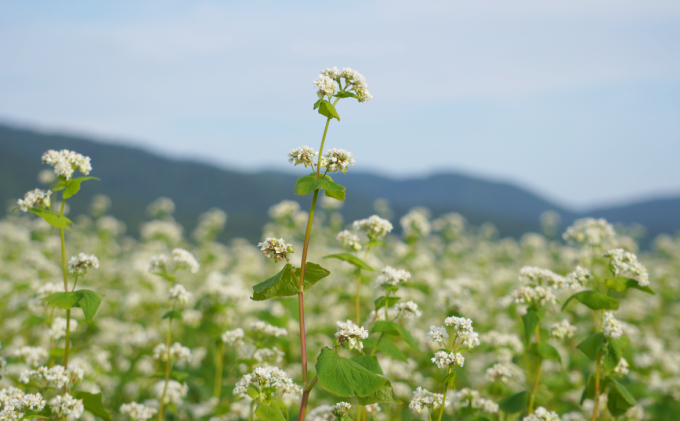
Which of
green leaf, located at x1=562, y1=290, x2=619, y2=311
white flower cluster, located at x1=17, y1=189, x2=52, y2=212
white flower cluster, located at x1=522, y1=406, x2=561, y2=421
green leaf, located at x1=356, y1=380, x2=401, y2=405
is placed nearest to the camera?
green leaf, located at x1=356, y1=380, x2=401, y2=405

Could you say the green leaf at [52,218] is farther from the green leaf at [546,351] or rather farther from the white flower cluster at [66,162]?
the green leaf at [546,351]

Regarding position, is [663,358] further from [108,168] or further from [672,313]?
[108,168]

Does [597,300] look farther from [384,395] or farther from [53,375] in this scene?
[53,375]

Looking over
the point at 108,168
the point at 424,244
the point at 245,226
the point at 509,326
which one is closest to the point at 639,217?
the point at 245,226

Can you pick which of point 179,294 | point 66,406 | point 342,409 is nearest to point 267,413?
point 342,409

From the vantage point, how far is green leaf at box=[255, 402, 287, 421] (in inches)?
116

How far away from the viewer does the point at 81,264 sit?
161 inches

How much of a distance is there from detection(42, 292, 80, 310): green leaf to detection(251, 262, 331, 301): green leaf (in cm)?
182

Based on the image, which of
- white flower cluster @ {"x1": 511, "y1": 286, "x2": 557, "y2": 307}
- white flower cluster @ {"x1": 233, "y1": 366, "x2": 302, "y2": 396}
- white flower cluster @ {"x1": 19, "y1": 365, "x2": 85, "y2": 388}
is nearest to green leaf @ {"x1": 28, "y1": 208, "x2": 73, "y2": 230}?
white flower cluster @ {"x1": 19, "y1": 365, "x2": 85, "y2": 388}

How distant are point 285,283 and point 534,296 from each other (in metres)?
3.13

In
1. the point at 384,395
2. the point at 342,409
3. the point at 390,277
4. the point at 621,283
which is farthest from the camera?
the point at 390,277

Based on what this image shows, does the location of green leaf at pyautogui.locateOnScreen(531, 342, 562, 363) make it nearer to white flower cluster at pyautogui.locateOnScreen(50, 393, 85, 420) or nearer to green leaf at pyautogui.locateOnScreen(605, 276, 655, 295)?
green leaf at pyautogui.locateOnScreen(605, 276, 655, 295)

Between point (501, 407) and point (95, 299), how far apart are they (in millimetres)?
4419

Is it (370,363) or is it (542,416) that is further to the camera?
(542,416)
